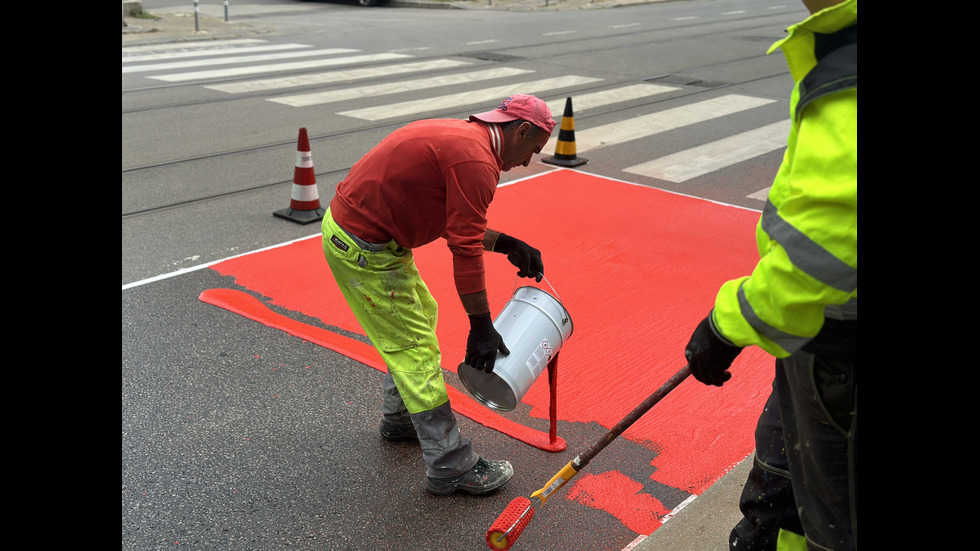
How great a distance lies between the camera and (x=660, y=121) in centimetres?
1105

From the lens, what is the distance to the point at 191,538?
126 inches

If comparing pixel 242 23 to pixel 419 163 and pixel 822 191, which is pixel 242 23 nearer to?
pixel 419 163

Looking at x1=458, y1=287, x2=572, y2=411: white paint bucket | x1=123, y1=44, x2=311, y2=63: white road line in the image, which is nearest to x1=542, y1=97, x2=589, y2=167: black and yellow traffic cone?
x1=458, y1=287, x2=572, y2=411: white paint bucket

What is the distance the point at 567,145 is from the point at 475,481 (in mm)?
5948

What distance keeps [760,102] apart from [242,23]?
44.7 feet

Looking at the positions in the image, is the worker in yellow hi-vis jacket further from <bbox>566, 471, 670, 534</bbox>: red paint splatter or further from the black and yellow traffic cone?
the black and yellow traffic cone

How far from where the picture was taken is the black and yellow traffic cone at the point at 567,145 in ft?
29.2

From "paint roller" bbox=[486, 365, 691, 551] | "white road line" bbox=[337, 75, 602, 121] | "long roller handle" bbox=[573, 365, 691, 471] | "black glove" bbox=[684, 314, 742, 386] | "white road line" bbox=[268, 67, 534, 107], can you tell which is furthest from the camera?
"white road line" bbox=[268, 67, 534, 107]

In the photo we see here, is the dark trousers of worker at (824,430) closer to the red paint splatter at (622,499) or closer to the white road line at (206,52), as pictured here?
the red paint splatter at (622,499)

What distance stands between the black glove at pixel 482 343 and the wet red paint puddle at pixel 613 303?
0.74 m

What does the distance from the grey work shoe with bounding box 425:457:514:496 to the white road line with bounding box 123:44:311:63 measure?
44.9 feet

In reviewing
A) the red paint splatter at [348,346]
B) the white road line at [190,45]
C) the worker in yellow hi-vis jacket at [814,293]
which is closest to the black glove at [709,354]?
the worker in yellow hi-vis jacket at [814,293]

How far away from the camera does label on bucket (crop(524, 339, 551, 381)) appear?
3371 millimetres
